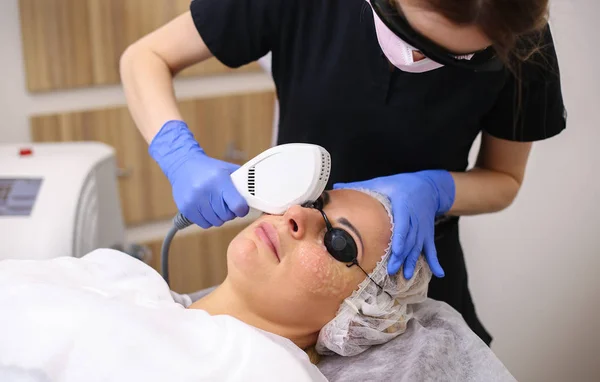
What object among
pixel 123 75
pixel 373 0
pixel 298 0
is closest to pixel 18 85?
→ pixel 123 75

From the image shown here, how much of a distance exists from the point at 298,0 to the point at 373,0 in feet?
1.37

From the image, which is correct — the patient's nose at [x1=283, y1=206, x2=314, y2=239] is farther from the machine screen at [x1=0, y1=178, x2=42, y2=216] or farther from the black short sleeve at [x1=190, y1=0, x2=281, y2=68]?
the machine screen at [x1=0, y1=178, x2=42, y2=216]

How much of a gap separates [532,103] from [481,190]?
0.22 m

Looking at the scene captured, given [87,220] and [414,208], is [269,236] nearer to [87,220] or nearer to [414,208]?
[414,208]

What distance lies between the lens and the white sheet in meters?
0.97

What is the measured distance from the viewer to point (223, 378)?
977 millimetres

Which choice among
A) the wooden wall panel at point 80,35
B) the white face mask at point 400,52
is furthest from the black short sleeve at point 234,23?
the wooden wall panel at point 80,35

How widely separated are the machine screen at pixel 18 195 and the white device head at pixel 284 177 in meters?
0.61

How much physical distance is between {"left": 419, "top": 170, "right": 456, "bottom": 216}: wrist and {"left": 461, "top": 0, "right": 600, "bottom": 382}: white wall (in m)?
0.99

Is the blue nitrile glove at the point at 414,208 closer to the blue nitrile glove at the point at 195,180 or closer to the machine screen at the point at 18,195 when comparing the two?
the blue nitrile glove at the point at 195,180

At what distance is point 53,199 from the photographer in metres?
1.54

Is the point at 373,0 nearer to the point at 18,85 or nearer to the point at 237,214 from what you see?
the point at 237,214

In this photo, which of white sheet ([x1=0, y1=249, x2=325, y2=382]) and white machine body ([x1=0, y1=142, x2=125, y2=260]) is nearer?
white sheet ([x1=0, y1=249, x2=325, y2=382])

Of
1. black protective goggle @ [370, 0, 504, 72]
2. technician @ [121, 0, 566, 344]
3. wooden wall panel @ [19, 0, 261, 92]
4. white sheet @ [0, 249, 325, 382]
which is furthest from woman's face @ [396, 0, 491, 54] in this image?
wooden wall panel @ [19, 0, 261, 92]
